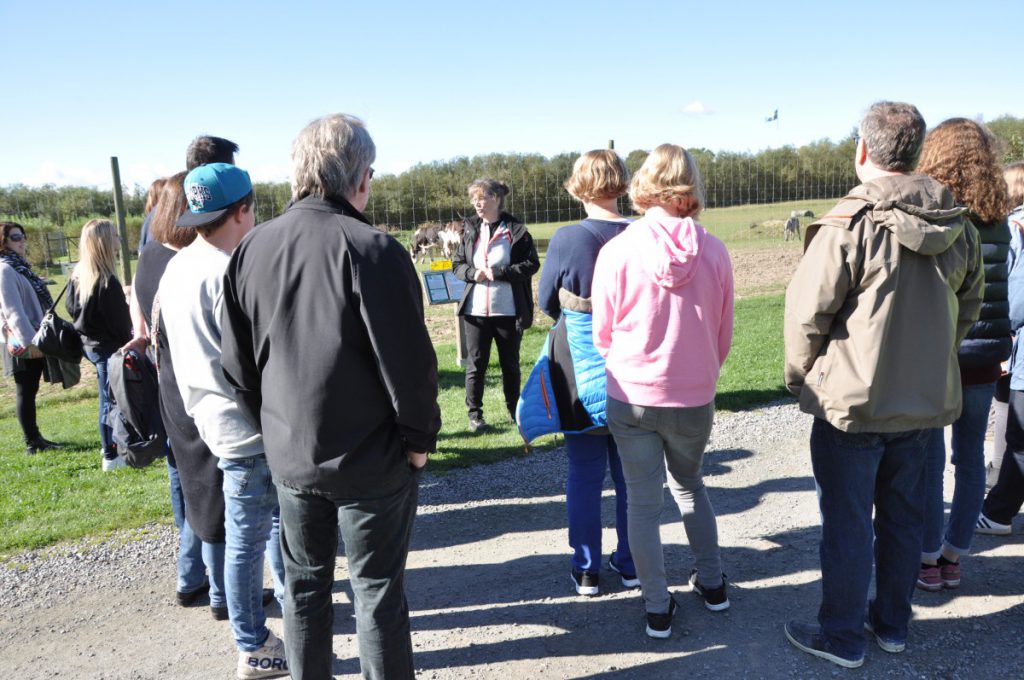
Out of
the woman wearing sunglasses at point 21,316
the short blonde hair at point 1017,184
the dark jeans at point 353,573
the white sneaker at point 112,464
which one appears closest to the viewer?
the dark jeans at point 353,573

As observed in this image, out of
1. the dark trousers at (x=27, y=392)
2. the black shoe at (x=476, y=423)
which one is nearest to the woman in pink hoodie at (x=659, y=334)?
the black shoe at (x=476, y=423)

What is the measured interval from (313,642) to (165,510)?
262 centimetres

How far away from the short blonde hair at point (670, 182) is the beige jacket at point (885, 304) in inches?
A: 20.1

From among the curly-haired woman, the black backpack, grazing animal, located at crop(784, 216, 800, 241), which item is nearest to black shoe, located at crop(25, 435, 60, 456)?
the black backpack

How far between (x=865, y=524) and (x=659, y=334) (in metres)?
1.07

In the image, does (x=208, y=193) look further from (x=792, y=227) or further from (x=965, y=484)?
(x=792, y=227)

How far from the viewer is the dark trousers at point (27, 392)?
6.30 m

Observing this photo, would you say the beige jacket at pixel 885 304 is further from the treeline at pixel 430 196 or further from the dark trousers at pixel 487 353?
the treeline at pixel 430 196

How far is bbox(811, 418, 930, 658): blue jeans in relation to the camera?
2.79 meters

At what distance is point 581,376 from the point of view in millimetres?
3404

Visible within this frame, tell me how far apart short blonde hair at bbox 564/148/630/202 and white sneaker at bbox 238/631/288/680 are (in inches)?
92.7

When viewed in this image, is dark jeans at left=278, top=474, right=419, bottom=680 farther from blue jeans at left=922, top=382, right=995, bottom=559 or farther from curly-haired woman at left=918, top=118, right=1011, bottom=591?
blue jeans at left=922, top=382, right=995, bottom=559

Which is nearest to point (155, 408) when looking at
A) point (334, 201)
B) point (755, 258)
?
point (334, 201)

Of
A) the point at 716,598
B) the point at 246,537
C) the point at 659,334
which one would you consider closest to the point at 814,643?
the point at 716,598
